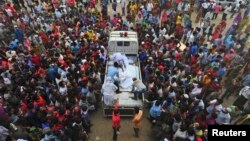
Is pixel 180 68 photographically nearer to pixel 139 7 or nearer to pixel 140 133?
pixel 140 133

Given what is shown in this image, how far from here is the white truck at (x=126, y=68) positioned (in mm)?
10453

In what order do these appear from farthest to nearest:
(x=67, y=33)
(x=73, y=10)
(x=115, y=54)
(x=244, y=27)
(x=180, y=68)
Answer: (x=73, y=10) → (x=244, y=27) → (x=67, y=33) → (x=115, y=54) → (x=180, y=68)

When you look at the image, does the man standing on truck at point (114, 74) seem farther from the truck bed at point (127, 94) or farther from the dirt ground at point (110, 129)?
the dirt ground at point (110, 129)

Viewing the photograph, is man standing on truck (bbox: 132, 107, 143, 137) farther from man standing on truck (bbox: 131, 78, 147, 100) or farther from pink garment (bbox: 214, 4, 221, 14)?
pink garment (bbox: 214, 4, 221, 14)

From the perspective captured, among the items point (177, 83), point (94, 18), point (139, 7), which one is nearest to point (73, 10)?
point (94, 18)

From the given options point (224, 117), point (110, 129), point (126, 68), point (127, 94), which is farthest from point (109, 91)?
point (224, 117)

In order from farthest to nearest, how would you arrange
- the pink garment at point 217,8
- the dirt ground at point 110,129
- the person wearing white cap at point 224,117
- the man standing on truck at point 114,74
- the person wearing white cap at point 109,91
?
1. the pink garment at point 217,8
2. the man standing on truck at point 114,74
3. the dirt ground at point 110,129
4. the person wearing white cap at point 109,91
5. the person wearing white cap at point 224,117

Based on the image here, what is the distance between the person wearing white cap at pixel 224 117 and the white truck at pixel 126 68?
289 centimetres

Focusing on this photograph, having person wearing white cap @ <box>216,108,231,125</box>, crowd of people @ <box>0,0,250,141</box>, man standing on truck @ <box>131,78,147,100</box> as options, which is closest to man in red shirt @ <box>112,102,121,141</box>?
crowd of people @ <box>0,0,250,141</box>

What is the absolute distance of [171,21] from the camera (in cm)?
1527

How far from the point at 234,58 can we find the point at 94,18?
750 centimetres

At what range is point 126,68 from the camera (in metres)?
11.8

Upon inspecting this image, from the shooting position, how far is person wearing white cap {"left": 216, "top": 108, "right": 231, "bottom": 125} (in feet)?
28.5

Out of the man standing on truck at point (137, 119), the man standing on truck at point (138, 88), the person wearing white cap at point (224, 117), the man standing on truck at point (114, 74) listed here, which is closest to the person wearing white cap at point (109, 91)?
the man standing on truck at point (114, 74)
